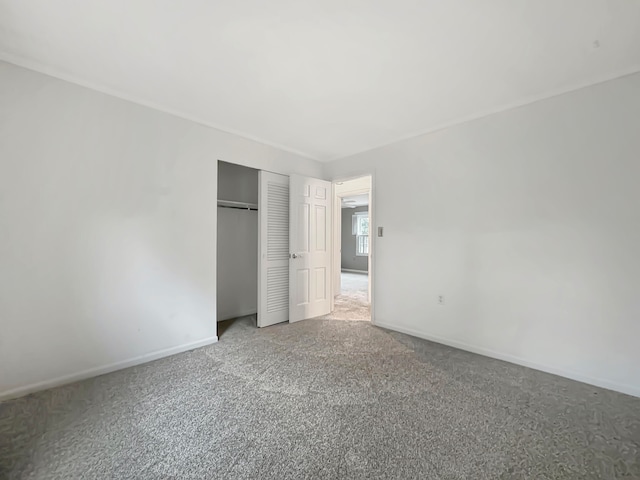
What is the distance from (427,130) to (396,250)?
1472 millimetres

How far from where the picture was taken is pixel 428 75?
2.32 m

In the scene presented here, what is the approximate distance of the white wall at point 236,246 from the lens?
13.6 feet

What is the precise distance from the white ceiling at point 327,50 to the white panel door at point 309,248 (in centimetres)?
133

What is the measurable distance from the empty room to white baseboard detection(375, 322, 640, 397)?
0.06 ft

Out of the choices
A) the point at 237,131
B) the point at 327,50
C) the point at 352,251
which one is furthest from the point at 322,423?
the point at 352,251

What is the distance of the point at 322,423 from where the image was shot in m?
1.83

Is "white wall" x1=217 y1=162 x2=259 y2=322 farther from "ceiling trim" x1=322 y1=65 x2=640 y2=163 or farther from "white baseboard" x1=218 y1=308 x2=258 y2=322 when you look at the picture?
"ceiling trim" x1=322 y1=65 x2=640 y2=163

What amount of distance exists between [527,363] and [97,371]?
379 cm

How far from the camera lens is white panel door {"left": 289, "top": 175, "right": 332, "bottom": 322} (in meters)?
3.97

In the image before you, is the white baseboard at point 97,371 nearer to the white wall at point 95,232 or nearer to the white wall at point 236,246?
the white wall at point 95,232

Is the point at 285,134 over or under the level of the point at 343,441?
over

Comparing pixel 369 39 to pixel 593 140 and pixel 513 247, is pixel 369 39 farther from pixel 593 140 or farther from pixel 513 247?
pixel 513 247

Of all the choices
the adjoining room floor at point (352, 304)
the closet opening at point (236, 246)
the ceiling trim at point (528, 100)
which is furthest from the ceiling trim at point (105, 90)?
the adjoining room floor at point (352, 304)

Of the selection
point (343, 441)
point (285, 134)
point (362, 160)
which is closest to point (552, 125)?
point (362, 160)
